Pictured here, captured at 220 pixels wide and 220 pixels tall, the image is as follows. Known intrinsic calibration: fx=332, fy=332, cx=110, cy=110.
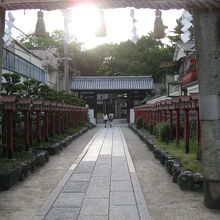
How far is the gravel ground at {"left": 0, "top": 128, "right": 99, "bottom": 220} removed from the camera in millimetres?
6371

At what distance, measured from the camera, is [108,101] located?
185 feet

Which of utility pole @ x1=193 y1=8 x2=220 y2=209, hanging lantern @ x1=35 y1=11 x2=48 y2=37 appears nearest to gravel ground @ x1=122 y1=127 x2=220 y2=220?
utility pole @ x1=193 y1=8 x2=220 y2=209

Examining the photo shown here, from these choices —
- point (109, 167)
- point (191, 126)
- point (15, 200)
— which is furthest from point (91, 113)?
point (15, 200)

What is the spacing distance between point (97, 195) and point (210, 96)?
3.27 metres

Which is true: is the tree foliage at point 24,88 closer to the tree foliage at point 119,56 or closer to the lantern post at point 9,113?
the lantern post at point 9,113

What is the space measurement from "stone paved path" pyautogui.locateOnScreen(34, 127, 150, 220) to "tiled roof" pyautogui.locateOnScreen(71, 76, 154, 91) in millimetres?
30718

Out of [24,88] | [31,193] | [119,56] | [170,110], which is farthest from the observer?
[119,56]

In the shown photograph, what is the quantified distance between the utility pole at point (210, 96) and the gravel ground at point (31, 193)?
341 centimetres

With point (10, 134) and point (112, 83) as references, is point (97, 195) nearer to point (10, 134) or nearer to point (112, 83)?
point (10, 134)

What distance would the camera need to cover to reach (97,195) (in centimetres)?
741

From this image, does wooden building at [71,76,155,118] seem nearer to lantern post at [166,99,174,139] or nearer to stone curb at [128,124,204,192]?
lantern post at [166,99,174,139]

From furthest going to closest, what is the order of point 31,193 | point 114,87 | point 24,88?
point 114,87 < point 24,88 < point 31,193

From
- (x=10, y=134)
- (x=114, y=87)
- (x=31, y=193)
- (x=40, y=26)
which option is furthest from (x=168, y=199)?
(x=114, y=87)

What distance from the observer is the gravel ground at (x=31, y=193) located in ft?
20.9
